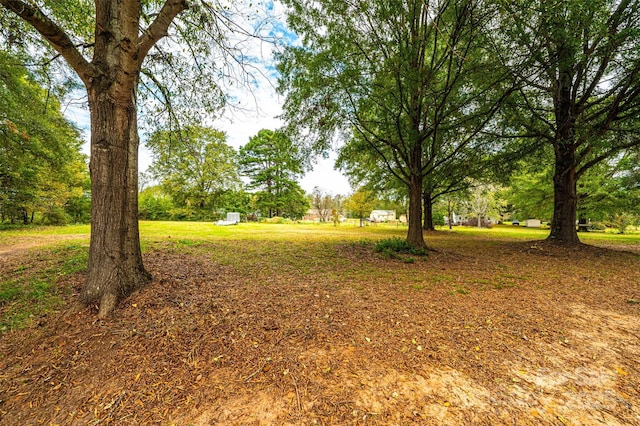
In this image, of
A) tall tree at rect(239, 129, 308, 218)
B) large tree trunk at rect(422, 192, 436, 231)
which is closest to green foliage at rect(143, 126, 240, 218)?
tall tree at rect(239, 129, 308, 218)

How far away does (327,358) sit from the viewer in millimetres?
2258

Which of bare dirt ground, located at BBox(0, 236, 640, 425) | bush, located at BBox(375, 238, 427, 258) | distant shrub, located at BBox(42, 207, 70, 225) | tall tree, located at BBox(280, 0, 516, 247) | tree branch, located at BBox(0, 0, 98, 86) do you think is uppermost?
tall tree, located at BBox(280, 0, 516, 247)

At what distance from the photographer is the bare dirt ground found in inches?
67.4

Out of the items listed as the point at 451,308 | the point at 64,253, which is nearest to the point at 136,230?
the point at 64,253

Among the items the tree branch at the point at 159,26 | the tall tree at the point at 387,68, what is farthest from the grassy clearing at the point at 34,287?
the tall tree at the point at 387,68

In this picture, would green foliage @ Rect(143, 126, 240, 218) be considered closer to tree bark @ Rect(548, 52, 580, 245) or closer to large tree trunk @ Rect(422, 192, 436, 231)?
large tree trunk @ Rect(422, 192, 436, 231)

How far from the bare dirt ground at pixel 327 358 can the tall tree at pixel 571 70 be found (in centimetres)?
476

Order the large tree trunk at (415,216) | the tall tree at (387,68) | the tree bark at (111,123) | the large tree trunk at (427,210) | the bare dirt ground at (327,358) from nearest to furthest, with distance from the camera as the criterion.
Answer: the bare dirt ground at (327,358)
the tree bark at (111,123)
the tall tree at (387,68)
the large tree trunk at (415,216)
the large tree trunk at (427,210)

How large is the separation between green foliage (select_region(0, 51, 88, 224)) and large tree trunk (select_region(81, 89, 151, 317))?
262 cm

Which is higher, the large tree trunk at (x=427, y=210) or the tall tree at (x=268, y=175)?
the tall tree at (x=268, y=175)

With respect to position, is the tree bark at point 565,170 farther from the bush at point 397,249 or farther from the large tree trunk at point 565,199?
the bush at point 397,249

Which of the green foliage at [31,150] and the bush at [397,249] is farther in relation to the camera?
the green foliage at [31,150]

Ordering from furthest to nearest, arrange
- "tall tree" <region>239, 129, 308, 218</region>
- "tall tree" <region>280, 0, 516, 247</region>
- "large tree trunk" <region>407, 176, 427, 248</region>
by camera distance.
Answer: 1. "tall tree" <region>239, 129, 308, 218</region>
2. "large tree trunk" <region>407, 176, 427, 248</region>
3. "tall tree" <region>280, 0, 516, 247</region>

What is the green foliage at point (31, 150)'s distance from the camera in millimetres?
7207
